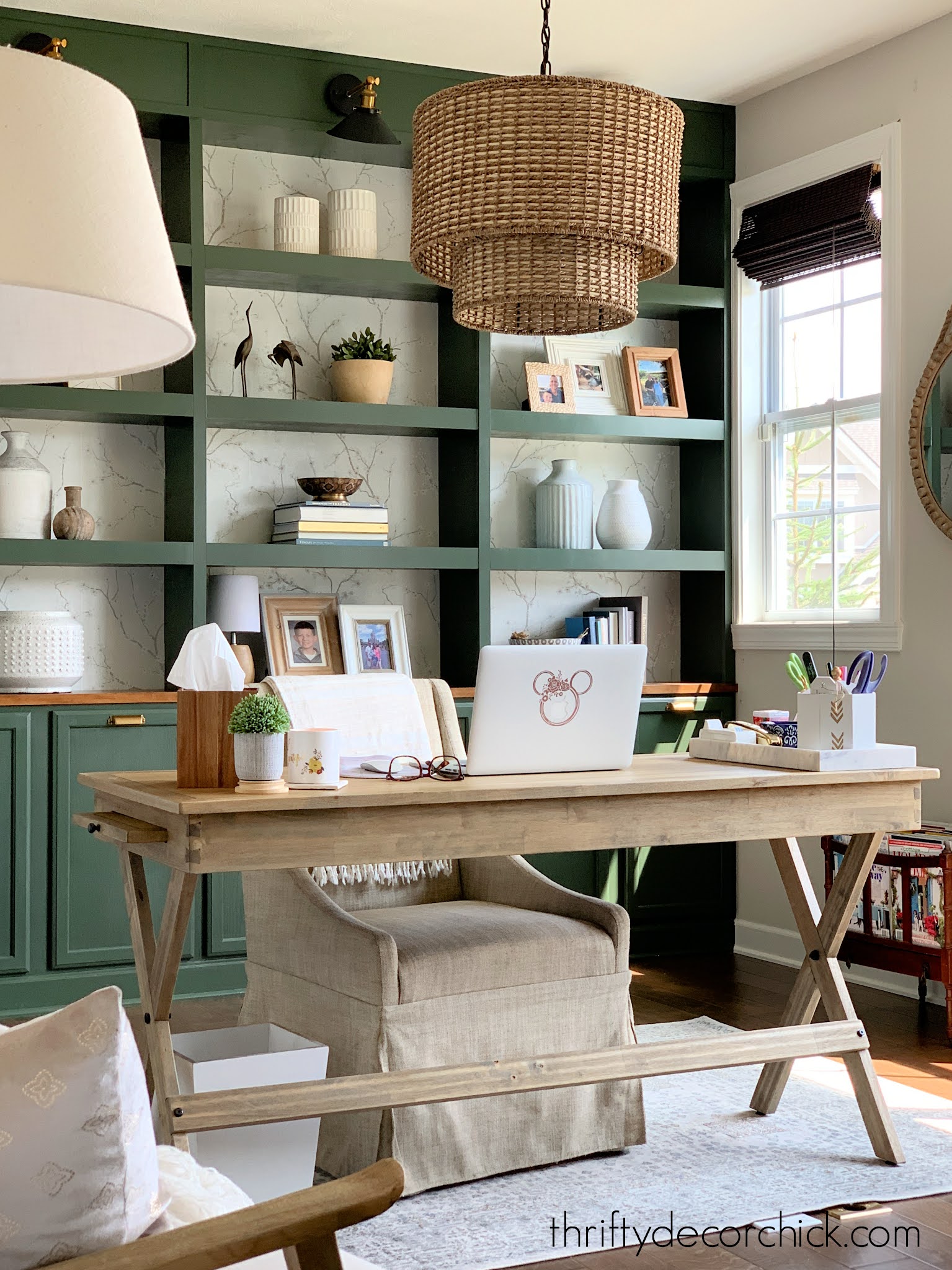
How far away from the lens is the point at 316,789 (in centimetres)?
249

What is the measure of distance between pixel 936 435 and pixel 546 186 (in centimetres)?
202

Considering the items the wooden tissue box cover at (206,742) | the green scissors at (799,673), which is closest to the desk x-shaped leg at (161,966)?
the wooden tissue box cover at (206,742)

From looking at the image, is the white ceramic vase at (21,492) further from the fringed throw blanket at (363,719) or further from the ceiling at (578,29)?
the fringed throw blanket at (363,719)

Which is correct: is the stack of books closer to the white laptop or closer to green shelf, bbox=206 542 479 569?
green shelf, bbox=206 542 479 569

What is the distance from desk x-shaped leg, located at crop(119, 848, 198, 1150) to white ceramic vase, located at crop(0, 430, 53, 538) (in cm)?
181

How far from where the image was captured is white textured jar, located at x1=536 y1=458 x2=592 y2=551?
4949 mm

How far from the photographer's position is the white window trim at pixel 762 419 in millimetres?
4418

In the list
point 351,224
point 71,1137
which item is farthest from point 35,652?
point 71,1137

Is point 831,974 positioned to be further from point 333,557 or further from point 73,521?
point 73,521

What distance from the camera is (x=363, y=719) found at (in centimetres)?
324

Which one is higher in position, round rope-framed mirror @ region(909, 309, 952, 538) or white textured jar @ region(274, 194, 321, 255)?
white textured jar @ region(274, 194, 321, 255)

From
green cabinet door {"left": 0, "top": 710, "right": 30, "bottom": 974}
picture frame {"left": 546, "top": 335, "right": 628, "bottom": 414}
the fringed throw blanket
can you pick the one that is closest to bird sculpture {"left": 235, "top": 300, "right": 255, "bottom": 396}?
picture frame {"left": 546, "top": 335, "right": 628, "bottom": 414}

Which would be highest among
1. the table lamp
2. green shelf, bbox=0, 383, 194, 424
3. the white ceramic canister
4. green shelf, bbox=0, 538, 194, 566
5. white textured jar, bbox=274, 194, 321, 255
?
white textured jar, bbox=274, 194, 321, 255

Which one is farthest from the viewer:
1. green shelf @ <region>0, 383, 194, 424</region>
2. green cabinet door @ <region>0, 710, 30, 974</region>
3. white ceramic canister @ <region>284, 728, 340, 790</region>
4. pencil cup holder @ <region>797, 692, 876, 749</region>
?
green shelf @ <region>0, 383, 194, 424</region>
